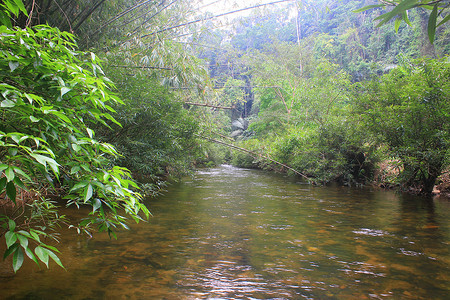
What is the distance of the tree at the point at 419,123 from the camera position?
7.87 metres

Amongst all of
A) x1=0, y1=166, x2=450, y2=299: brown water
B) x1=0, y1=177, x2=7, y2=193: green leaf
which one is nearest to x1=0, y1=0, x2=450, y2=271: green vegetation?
x1=0, y1=177, x2=7, y2=193: green leaf

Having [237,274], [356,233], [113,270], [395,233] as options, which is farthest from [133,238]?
[395,233]

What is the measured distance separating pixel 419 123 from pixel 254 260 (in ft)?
24.6

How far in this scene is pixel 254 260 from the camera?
3.81 metres

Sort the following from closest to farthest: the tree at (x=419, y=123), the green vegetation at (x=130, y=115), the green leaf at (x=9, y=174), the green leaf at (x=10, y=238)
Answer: the green leaf at (x=9, y=174), the green leaf at (x=10, y=238), the green vegetation at (x=130, y=115), the tree at (x=419, y=123)

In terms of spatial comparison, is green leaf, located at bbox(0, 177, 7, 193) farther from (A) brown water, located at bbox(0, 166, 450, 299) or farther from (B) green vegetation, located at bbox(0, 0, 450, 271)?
(A) brown water, located at bbox(0, 166, 450, 299)

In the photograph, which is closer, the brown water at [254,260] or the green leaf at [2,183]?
the green leaf at [2,183]

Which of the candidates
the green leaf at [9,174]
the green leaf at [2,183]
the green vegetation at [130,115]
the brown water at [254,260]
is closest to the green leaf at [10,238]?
the green vegetation at [130,115]

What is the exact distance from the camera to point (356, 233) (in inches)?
205

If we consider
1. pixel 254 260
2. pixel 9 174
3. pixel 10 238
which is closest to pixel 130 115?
pixel 254 260

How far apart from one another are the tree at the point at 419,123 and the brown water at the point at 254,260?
2.50 m

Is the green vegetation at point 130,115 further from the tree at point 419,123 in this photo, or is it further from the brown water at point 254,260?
the brown water at point 254,260

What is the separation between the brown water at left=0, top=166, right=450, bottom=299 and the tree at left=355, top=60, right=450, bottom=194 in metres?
2.50

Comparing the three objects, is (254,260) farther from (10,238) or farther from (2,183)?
(2,183)
